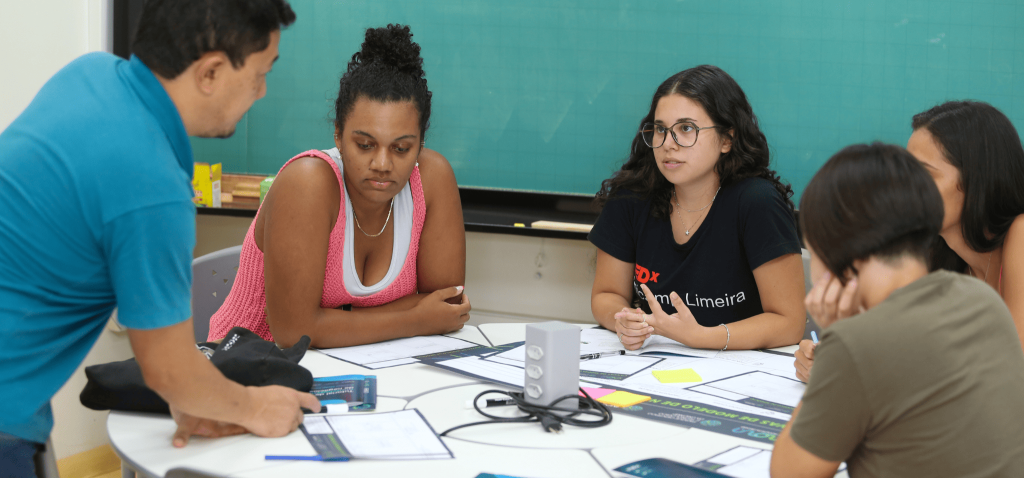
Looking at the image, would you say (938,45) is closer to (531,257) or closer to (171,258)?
(531,257)

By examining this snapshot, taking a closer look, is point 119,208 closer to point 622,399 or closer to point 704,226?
point 622,399

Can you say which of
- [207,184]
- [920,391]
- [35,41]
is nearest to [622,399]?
[920,391]

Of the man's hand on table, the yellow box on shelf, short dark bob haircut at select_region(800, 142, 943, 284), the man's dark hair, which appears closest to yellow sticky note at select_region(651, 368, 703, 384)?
short dark bob haircut at select_region(800, 142, 943, 284)

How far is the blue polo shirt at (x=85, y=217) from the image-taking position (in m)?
0.91

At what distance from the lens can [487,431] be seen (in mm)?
1173

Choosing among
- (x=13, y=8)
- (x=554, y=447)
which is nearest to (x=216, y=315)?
(x=554, y=447)

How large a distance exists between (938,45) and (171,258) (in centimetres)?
250

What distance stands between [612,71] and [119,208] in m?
2.05

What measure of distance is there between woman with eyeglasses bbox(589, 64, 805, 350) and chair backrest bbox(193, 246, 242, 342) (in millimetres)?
1039

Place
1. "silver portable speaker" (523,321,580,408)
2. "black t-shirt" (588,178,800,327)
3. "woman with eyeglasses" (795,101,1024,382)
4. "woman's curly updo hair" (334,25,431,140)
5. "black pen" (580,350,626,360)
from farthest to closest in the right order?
"black t-shirt" (588,178,800,327), "woman's curly updo hair" (334,25,431,140), "black pen" (580,350,626,360), "woman with eyeglasses" (795,101,1024,382), "silver portable speaker" (523,321,580,408)

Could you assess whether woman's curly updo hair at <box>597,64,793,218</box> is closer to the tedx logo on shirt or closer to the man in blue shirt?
the tedx logo on shirt

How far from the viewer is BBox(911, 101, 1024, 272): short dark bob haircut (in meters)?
1.44

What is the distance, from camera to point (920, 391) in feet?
2.77

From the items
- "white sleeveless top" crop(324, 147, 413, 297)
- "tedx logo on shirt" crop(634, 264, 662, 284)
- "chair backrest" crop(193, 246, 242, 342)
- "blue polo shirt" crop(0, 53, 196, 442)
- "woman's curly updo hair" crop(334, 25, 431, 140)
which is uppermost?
"woman's curly updo hair" crop(334, 25, 431, 140)
